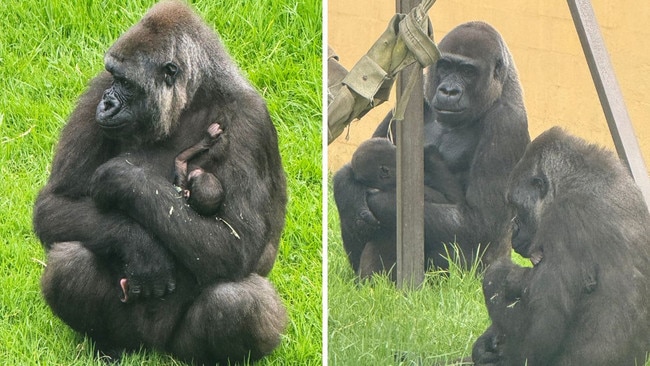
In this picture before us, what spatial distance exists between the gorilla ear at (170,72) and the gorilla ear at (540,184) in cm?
161

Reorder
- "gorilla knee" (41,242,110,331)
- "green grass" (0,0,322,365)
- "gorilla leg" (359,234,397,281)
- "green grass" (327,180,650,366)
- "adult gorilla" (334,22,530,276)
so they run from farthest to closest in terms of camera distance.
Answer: "green grass" (0,0,322,365) < "gorilla knee" (41,242,110,331) < "gorilla leg" (359,234,397,281) < "green grass" (327,180,650,366) < "adult gorilla" (334,22,530,276)

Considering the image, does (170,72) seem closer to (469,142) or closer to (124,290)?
(124,290)

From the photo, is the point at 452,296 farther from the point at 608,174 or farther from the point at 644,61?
the point at 644,61

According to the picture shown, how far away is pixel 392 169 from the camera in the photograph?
13.6 ft

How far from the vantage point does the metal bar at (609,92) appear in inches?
147

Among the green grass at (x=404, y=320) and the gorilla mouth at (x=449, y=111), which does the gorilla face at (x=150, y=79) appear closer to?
the green grass at (x=404, y=320)

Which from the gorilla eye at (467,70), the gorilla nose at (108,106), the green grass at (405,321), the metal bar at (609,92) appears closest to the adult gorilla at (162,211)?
the gorilla nose at (108,106)

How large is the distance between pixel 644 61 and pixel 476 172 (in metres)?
0.70

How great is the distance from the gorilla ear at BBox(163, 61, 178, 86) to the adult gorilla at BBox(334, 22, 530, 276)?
902 mm

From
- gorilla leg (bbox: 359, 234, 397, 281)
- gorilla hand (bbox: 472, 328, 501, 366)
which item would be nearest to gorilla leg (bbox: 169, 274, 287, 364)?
gorilla leg (bbox: 359, 234, 397, 281)

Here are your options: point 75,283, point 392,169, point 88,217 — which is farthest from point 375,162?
point 75,283

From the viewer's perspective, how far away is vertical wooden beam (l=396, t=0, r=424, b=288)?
411cm

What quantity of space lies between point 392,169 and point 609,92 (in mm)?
846

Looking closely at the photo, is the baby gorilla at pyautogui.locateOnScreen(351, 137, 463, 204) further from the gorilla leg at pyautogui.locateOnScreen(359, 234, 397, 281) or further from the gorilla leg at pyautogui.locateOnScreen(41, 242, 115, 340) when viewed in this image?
the gorilla leg at pyautogui.locateOnScreen(41, 242, 115, 340)
